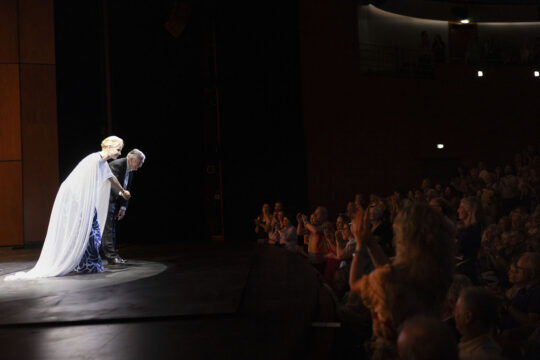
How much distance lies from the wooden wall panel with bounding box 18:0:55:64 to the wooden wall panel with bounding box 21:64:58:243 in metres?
0.17

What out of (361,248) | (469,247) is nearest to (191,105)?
(469,247)

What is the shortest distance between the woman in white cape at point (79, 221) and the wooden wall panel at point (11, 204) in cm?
413

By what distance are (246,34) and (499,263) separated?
7.45m

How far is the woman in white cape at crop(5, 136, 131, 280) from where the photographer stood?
18.8ft

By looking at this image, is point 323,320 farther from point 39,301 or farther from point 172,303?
point 39,301

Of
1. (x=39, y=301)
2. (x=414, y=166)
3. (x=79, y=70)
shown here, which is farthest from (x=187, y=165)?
(x=39, y=301)

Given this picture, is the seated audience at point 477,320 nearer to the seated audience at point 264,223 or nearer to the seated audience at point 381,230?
the seated audience at point 381,230

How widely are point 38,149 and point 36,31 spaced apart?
2.01 metres

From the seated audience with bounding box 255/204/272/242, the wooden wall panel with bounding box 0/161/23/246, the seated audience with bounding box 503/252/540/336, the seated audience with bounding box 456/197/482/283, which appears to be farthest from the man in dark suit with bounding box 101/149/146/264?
the seated audience with bounding box 503/252/540/336

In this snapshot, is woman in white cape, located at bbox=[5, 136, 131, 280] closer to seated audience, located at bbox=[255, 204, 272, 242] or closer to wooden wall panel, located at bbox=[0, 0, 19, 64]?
seated audience, located at bbox=[255, 204, 272, 242]

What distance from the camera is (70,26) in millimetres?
9844

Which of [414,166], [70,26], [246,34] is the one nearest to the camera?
[70,26]

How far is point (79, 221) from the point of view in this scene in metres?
5.83

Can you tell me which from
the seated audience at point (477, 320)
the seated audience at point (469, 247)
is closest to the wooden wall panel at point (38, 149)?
the seated audience at point (469, 247)
